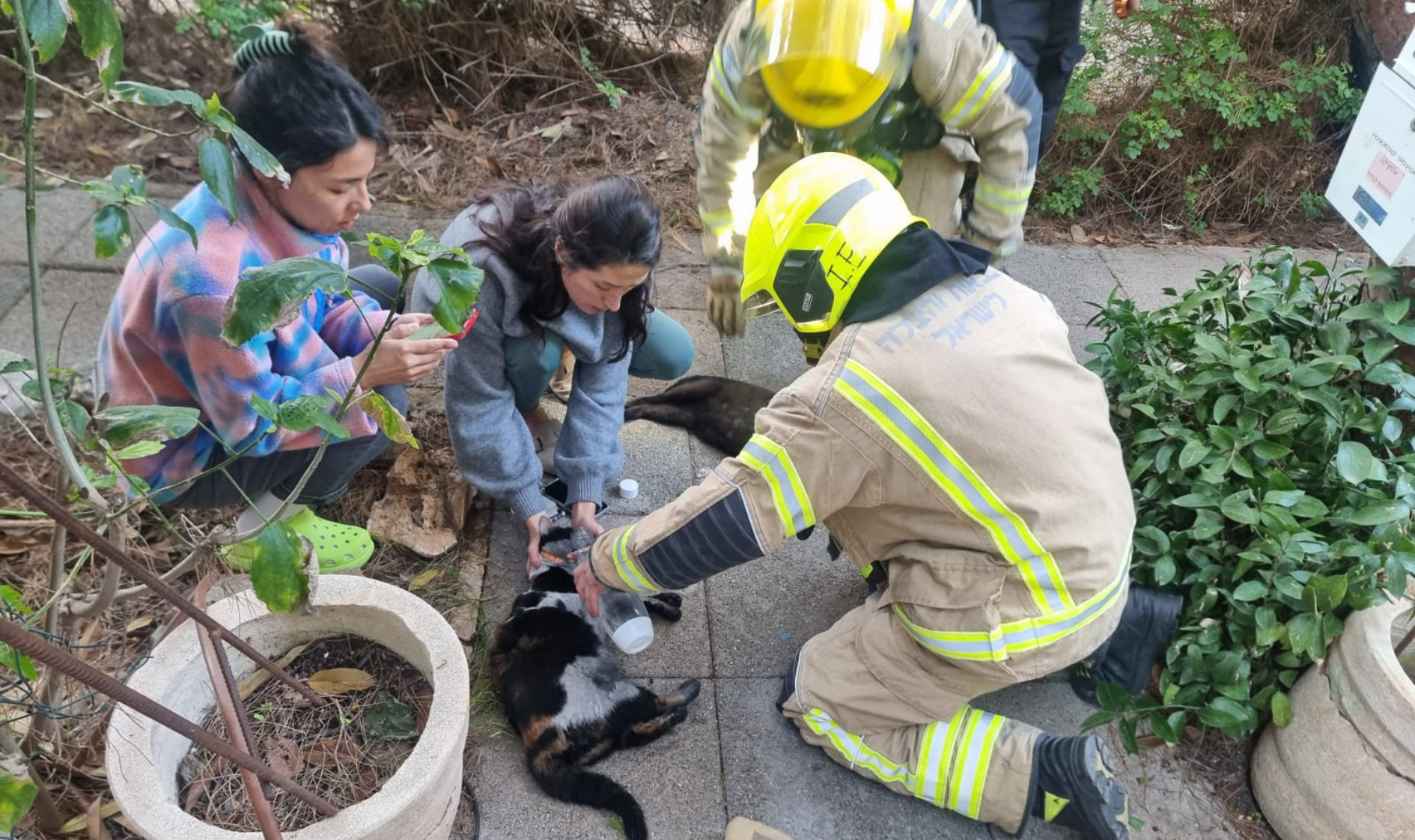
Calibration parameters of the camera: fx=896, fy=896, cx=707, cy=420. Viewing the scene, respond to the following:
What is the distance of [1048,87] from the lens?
3.12 metres

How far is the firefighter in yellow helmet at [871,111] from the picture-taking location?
2.35 meters

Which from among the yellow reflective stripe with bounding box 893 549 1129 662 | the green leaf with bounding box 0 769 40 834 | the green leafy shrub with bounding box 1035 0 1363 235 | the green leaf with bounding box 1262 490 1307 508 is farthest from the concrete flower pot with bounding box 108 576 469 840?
the green leafy shrub with bounding box 1035 0 1363 235

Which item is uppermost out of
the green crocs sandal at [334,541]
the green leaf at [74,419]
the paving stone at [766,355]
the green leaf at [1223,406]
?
the green leaf at [74,419]

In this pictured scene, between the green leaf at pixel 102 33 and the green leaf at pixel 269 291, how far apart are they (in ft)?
0.99

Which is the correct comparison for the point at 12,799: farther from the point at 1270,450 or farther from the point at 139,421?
the point at 1270,450

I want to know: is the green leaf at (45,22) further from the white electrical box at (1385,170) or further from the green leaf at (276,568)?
the white electrical box at (1385,170)

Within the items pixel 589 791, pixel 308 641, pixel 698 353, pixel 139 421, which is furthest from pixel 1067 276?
pixel 139 421

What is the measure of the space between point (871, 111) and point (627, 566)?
1.42 metres

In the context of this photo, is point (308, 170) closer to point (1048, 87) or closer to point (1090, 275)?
point (1048, 87)

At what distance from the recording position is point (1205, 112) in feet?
15.7

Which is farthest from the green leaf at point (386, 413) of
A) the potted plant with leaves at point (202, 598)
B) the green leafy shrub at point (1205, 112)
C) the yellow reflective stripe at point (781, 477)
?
the green leafy shrub at point (1205, 112)

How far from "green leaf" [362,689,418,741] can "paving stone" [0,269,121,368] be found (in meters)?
1.95

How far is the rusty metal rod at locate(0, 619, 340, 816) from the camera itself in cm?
104

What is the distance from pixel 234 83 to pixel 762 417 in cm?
143
